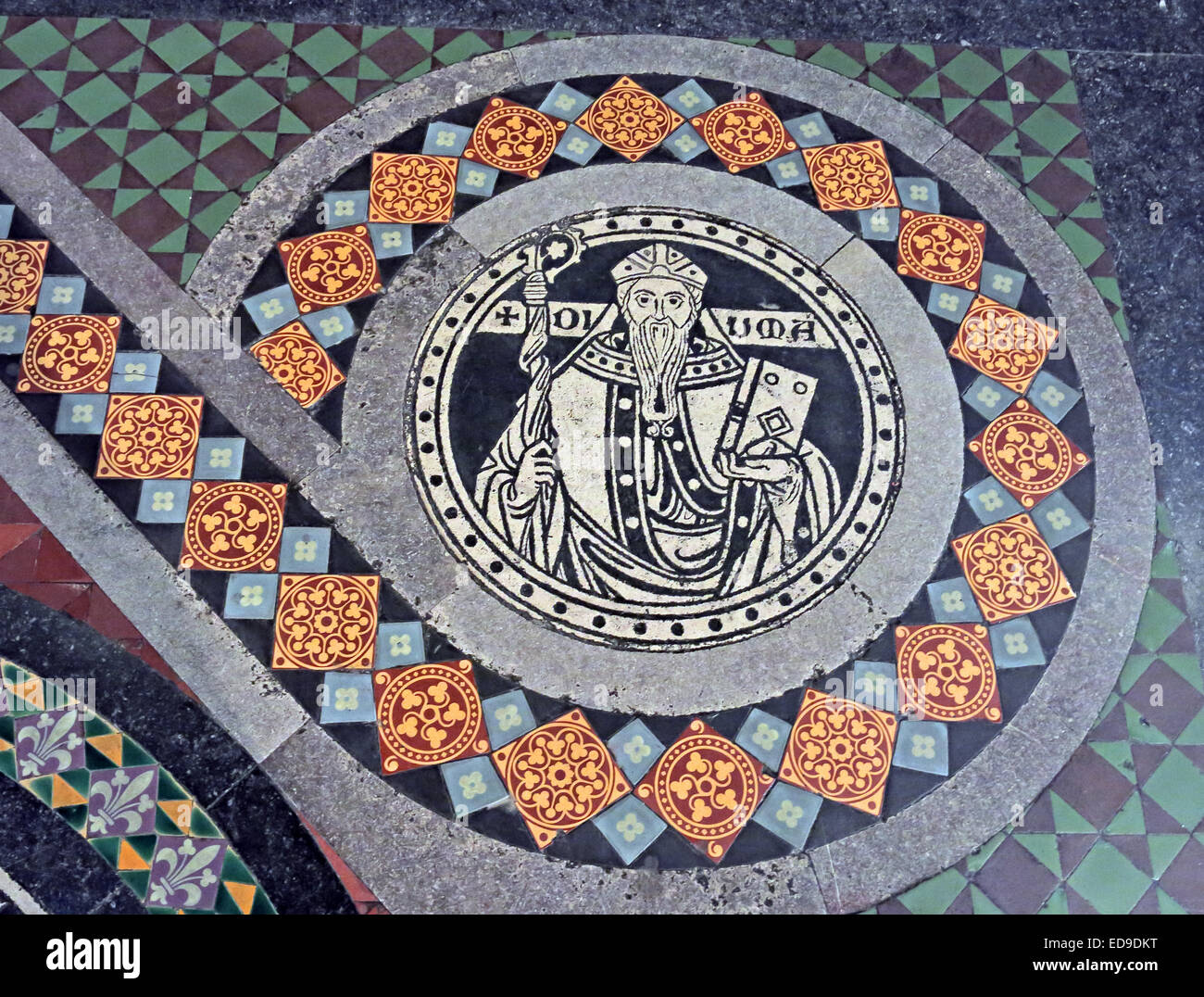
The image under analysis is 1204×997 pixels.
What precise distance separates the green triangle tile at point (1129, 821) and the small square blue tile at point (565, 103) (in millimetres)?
3818

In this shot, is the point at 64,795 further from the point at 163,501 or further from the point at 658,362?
the point at 658,362

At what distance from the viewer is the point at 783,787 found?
3.57 meters

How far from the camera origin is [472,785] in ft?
11.6

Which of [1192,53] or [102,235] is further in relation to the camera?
[1192,53]

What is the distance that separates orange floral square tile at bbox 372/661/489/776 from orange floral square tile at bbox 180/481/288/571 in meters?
0.71

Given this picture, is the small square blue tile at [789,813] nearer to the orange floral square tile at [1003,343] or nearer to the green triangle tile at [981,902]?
the green triangle tile at [981,902]

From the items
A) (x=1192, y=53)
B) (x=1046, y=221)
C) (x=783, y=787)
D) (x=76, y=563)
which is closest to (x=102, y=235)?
(x=76, y=563)

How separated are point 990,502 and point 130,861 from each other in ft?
11.8

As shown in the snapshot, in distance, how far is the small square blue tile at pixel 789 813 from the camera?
3506mm

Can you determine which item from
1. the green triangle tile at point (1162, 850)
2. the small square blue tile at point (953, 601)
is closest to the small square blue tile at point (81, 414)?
the small square blue tile at point (953, 601)

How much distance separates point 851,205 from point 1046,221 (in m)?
0.95
